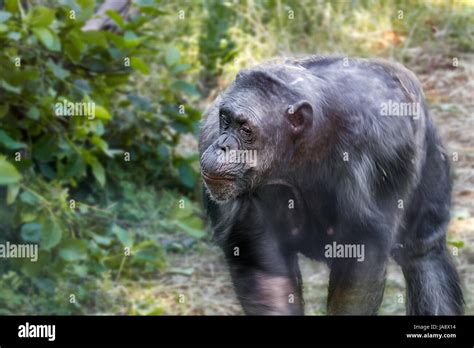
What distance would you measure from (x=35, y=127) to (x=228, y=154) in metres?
3.00

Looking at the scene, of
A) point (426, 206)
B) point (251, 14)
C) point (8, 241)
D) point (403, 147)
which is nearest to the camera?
point (403, 147)

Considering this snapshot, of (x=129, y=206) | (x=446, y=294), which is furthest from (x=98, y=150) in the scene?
(x=446, y=294)

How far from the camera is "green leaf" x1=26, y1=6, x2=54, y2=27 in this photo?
6832mm

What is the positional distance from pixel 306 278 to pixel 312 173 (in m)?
2.69

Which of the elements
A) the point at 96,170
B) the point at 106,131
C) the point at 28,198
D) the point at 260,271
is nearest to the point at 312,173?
the point at 260,271

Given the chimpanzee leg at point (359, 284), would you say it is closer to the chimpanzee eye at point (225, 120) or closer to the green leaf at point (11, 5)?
the chimpanzee eye at point (225, 120)

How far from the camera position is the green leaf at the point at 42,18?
6832 millimetres

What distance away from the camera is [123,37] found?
7688 millimetres

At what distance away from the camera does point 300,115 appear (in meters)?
5.15

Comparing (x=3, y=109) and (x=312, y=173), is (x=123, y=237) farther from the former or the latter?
(x=312, y=173)

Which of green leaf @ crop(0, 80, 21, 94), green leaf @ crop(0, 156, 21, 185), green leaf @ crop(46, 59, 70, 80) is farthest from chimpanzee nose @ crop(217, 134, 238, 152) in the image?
green leaf @ crop(46, 59, 70, 80)

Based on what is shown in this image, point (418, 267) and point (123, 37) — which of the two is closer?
point (418, 267)
